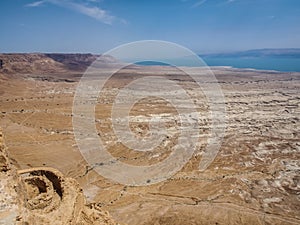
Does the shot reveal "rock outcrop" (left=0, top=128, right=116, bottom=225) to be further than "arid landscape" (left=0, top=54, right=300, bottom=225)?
No

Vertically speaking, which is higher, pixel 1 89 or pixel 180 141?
pixel 1 89

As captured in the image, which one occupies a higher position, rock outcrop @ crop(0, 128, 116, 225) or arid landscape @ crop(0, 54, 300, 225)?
rock outcrop @ crop(0, 128, 116, 225)

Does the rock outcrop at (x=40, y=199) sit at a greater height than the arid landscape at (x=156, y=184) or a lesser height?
greater

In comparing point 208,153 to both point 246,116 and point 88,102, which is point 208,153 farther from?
point 88,102

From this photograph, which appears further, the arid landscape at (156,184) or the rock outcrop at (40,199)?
the arid landscape at (156,184)

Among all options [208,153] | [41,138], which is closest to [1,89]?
[41,138]

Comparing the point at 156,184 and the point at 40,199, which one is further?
the point at 156,184

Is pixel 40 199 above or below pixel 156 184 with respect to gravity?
above

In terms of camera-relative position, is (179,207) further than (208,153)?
No
